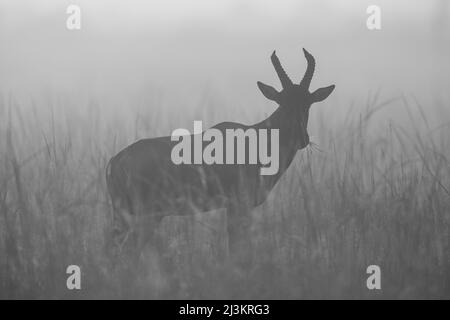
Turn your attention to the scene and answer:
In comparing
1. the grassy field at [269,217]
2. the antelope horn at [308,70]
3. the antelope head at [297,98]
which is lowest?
the grassy field at [269,217]

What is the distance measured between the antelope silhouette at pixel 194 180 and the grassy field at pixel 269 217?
48 mm

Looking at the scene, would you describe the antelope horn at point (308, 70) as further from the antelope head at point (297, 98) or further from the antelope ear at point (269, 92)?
the antelope ear at point (269, 92)

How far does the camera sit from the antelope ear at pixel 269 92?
13.0 feet

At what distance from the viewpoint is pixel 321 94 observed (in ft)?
13.1

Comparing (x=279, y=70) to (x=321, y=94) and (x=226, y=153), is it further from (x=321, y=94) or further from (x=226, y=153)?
(x=226, y=153)

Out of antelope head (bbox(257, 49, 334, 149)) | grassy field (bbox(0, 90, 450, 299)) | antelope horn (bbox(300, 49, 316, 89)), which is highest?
antelope horn (bbox(300, 49, 316, 89))

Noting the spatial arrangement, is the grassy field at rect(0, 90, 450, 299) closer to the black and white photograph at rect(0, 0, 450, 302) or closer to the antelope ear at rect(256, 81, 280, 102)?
the black and white photograph at rect(0, 0, 450, 302)

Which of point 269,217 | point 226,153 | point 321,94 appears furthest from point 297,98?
point 269,217

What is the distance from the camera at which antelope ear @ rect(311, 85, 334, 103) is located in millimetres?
3979

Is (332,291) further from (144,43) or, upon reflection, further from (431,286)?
(144,43)

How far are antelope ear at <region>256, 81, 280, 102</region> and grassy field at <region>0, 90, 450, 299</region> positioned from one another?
0.64 feet

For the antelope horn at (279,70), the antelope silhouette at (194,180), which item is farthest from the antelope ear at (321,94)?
the antelope horn at (279,70)

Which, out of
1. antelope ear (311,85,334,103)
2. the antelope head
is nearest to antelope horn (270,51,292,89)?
the antelope head

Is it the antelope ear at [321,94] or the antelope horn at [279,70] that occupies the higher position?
the antelope horn at [279,70]
